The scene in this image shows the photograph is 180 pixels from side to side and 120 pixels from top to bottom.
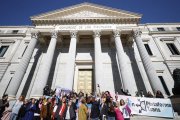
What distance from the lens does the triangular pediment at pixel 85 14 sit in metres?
19.8

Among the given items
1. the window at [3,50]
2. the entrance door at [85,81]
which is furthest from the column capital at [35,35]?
the entrance door at [85,81]

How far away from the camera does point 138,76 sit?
61.4ft

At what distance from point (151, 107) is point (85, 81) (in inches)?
444

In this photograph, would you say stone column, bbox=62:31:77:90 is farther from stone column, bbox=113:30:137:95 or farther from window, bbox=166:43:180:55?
window, bbox=166:43:180:55

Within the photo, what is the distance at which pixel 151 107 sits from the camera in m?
9.15

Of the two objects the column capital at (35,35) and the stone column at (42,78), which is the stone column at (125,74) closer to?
the stone column at (42,78)

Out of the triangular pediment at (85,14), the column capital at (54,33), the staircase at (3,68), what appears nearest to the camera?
the column capital at (54,33)

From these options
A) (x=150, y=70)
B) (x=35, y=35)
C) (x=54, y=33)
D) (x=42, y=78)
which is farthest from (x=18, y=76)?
(x=150, y=70)

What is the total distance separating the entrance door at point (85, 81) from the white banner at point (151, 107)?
964 cm

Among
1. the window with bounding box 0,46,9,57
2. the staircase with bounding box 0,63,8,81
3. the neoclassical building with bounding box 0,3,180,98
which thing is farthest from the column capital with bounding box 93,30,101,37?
the window with bounding box 0,46,9,57

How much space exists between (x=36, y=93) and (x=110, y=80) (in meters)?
9.12

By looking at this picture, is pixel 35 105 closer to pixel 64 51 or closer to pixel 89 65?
pixel 89 65

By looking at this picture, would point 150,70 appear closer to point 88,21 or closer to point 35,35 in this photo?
point 88,21

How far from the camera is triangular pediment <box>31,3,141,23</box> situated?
65.1 ft
